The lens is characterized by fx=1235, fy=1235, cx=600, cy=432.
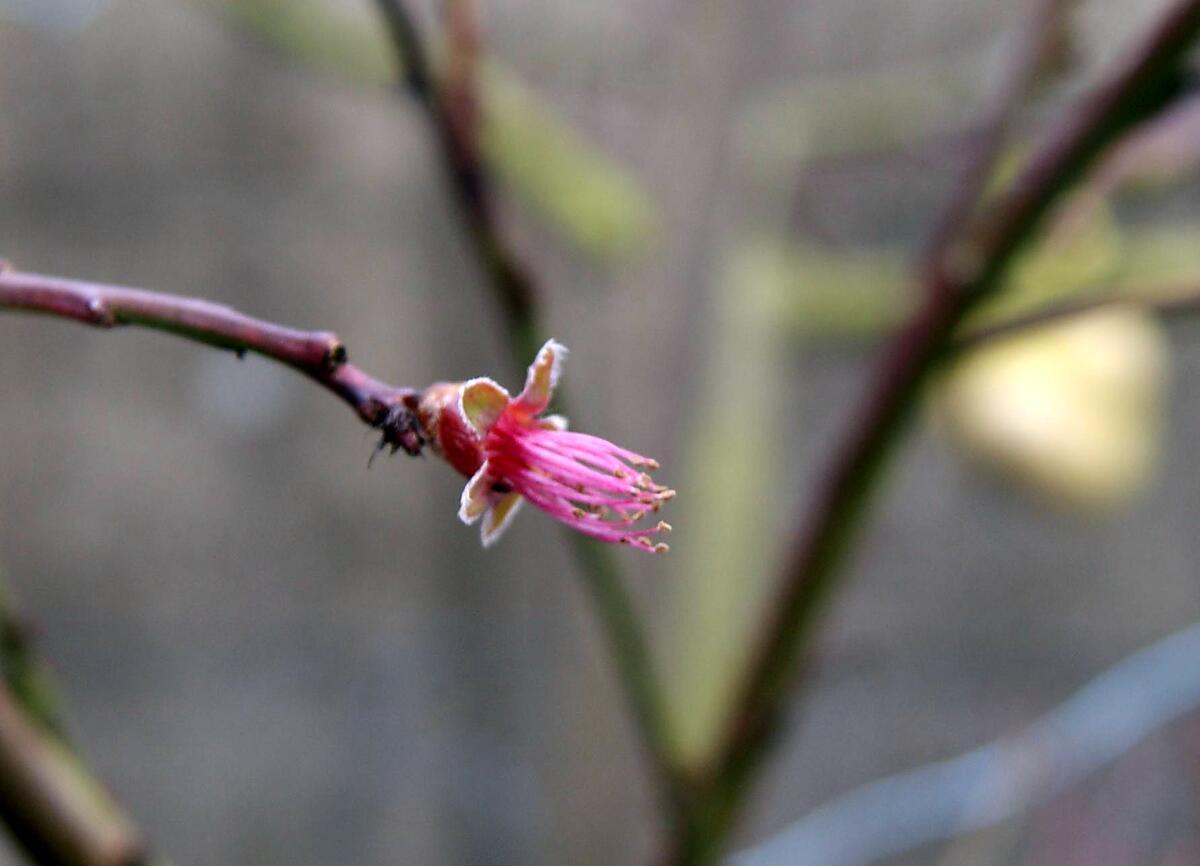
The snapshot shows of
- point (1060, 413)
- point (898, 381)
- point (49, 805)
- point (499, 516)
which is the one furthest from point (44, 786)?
point (1060, 413)

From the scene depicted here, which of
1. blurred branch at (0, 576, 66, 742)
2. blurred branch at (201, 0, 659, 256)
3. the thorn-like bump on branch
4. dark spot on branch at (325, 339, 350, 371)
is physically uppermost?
blurred branch at (201, 0, 659, 256)

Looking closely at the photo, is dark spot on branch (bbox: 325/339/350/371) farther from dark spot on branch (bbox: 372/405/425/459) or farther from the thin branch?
the thin branch

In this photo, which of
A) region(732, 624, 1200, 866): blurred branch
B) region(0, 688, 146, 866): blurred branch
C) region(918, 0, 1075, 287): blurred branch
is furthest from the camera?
region(732, 624, 1200, 866): blurred branch

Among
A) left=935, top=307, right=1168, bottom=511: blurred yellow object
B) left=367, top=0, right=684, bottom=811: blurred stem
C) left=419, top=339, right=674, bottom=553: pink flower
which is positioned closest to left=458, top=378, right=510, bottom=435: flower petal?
left=419, top=339, right=674, bottom=553: pink flower

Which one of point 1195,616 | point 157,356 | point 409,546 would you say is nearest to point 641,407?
point 409,546

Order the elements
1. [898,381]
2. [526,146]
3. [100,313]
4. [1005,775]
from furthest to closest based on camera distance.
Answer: [1005,775], [526,146], [898,381], [100,313]

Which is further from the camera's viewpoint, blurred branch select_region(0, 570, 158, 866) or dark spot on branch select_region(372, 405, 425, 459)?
blurred branch select_region(0, 570, 158, 866)

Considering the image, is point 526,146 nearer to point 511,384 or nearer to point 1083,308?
point 511,384
